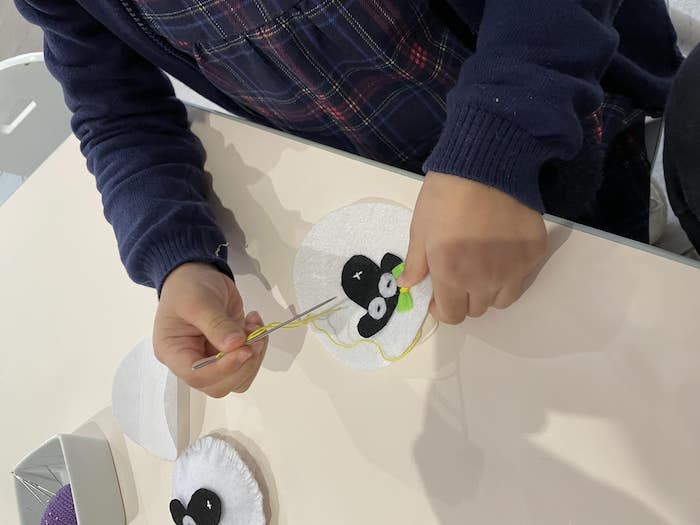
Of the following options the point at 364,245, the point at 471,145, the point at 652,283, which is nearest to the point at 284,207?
the point at 364,245

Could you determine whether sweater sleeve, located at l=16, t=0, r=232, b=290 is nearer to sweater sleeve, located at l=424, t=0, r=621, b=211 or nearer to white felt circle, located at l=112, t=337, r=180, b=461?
white felt circle, located at l=112, t=337, r=180, b=461

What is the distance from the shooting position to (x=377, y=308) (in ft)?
1.64

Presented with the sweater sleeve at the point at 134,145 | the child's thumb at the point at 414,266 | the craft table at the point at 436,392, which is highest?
the sweater sleeve at the point at 134,145

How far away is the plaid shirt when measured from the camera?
487mm

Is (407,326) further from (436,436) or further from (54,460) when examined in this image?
(54,460)

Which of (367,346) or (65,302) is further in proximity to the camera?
(65,302)

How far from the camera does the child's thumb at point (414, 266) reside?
44 cm

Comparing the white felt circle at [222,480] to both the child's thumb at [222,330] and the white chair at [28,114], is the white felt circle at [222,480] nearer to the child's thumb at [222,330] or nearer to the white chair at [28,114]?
the child's thumb at [222,330]

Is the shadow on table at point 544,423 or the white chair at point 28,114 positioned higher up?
the white chair at point 28,114

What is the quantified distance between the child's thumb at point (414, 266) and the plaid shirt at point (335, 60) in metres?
0.19

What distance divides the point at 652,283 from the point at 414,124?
0.29m

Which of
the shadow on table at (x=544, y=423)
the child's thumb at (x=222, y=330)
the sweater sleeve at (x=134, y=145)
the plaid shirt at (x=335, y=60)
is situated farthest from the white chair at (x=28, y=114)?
the shadow on table at (x=544, y=423)

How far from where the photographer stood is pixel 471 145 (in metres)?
0.41

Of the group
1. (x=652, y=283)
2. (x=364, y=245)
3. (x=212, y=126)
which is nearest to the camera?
(x=652, y=283)
